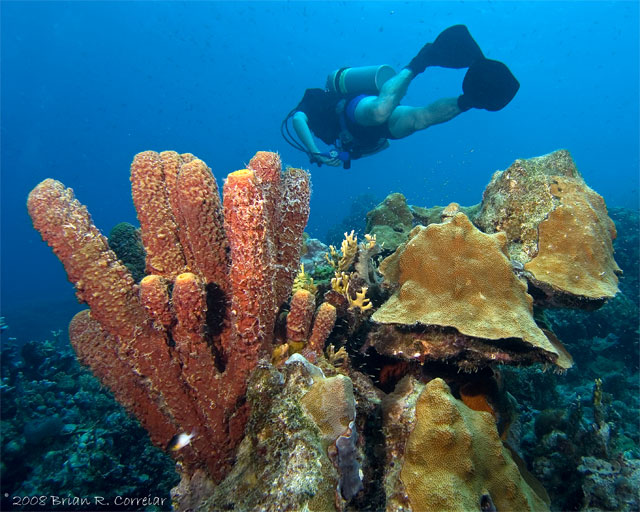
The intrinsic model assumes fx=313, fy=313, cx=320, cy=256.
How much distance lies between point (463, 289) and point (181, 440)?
2566mm

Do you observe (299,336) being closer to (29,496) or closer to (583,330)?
(29,496)

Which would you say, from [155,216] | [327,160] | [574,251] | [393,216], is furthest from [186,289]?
[327,160]

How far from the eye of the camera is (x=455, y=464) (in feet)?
6.46

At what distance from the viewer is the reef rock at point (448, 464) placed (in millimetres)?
1901

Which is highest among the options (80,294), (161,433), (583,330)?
(80,294)

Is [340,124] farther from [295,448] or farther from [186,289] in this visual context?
[295,448]

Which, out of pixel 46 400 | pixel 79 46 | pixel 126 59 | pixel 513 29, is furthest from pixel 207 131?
pixel 46 400

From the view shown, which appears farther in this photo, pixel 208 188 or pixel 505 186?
pixel 505 186

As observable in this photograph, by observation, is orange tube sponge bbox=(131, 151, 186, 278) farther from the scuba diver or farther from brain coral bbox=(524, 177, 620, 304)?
the scuba diver

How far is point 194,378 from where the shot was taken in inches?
92.0

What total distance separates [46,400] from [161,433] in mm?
6431

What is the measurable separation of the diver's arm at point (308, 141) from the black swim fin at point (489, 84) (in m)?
3.82

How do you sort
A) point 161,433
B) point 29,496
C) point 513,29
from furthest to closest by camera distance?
point 513,29 → point 29,496 → point 161,433

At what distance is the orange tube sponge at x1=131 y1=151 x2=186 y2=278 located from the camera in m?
2.50
